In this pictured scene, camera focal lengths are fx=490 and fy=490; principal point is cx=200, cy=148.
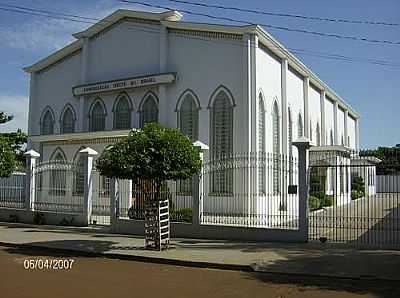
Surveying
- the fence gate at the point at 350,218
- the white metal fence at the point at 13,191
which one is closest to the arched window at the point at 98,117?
the white metal fence at the point at 13,191

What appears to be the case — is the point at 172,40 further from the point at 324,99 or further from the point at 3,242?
the point at 324,99

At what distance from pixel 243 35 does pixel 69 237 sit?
11.8 meters

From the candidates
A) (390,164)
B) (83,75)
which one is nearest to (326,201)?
(390,164)

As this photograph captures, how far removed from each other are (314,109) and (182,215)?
20.1m

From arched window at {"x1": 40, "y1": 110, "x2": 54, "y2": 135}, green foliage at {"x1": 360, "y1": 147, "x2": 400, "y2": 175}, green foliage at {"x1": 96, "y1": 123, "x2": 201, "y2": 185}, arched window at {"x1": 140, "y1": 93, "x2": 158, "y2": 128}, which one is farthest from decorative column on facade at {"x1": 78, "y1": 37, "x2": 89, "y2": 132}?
green foliage at {"x1": 360, "y1": 147, "x2": 400, "y2": 175}

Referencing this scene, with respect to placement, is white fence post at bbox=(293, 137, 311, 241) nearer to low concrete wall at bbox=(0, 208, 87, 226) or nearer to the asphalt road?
the asphalt road

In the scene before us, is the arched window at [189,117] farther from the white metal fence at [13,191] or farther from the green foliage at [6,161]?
the green foliage at [6,161]

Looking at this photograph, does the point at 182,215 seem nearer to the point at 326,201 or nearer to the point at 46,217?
the point at 46,217

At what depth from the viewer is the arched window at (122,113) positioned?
25.8m

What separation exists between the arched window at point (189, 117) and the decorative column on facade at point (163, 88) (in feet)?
2.51

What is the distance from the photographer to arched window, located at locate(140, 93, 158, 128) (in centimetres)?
2480

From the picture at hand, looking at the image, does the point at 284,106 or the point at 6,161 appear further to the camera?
the point at 284,106

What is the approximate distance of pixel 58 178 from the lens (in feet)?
65.4

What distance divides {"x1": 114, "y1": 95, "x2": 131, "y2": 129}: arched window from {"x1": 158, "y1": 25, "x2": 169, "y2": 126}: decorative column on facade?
7.91ft
